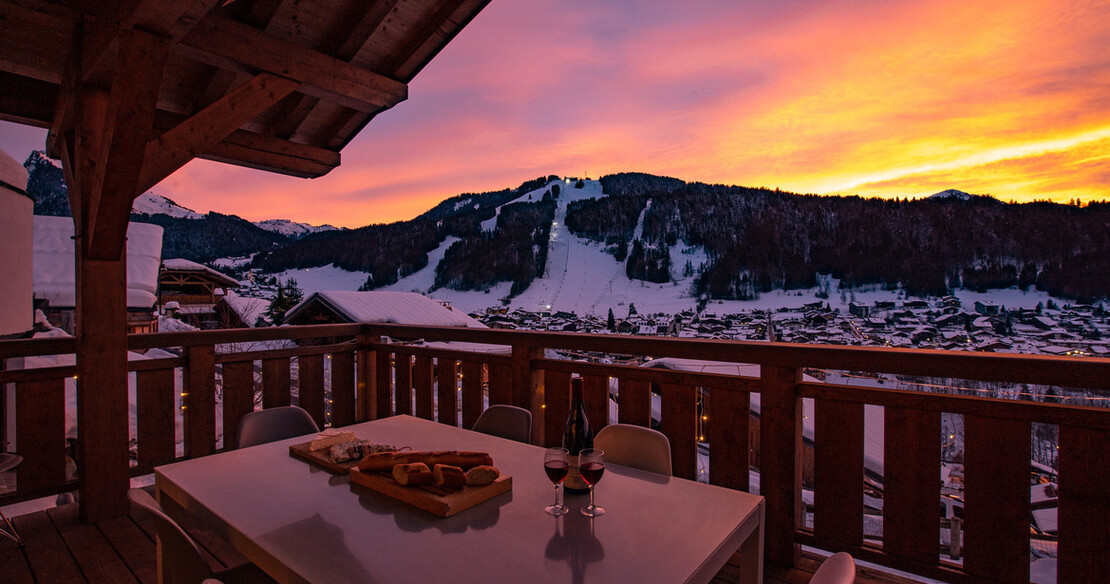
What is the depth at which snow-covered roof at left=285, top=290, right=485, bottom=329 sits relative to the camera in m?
7.64

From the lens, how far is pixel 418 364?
12.4 ft

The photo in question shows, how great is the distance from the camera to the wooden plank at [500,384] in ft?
10.6

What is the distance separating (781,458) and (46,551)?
3531 millimetres

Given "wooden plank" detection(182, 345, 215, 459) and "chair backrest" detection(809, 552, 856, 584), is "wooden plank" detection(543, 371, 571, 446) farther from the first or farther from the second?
"wooden plank" detection(182, 345, 215, 459)

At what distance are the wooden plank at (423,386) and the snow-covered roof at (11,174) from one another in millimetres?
2704

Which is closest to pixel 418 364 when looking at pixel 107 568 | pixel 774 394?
pixel 107 568

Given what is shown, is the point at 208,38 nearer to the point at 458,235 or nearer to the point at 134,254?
the point at 134,254

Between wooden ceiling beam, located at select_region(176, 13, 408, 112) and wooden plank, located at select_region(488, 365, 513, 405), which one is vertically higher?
wooden ceiling beam, located at select_region(176, 13, 408, 112)

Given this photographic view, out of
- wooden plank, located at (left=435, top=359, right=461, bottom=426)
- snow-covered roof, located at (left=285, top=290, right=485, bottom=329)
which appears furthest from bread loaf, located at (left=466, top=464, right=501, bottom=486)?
snow-covered roof, located at (left=285, top=290, right=485, bottom=329)

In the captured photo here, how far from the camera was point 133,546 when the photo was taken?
2479 mm

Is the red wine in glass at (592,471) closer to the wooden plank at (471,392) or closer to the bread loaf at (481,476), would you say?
the bread loaf at (481,476)

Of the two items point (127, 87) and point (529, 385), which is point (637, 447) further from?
point (127, 87)

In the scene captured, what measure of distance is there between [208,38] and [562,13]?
16.9 feet

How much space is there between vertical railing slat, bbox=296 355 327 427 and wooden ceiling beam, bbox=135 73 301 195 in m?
1.70
